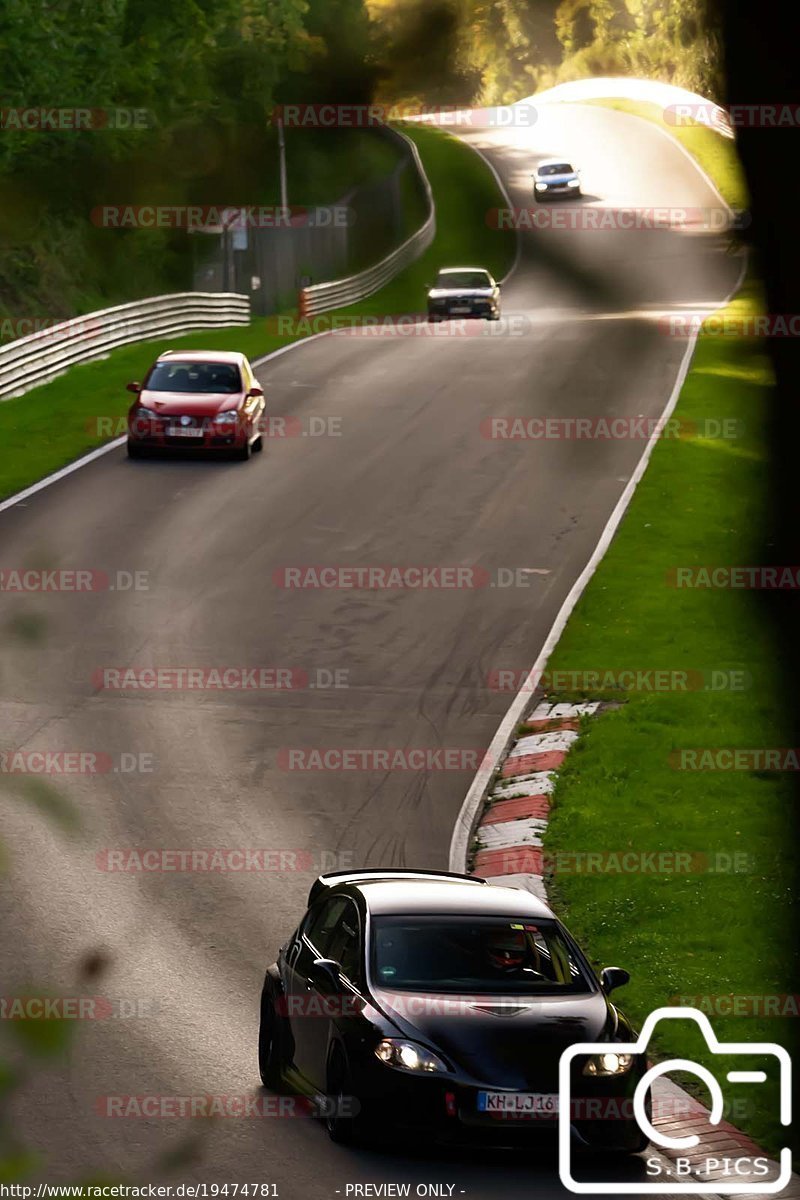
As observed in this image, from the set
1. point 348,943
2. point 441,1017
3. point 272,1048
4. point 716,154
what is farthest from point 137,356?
Result: point 716,154

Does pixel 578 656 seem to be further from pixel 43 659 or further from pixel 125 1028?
pixel 125 1028

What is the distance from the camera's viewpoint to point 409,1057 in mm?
9484

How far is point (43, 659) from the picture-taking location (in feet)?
67.1

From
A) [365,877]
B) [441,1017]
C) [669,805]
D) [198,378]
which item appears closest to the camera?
[441,1017]

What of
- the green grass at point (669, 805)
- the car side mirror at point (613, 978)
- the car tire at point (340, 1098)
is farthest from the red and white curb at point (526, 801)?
the car tire at point (340, 1098)

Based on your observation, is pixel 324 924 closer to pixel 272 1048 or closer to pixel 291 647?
pixel 272 1048

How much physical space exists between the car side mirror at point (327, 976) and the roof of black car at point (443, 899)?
516mm

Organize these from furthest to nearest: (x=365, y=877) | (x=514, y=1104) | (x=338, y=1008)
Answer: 1. (x=365, y=877)
2. (x=338, y=1008)
3. (x=514, y=1104)

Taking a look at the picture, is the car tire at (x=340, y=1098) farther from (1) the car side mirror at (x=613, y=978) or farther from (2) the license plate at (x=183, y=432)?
(2) the license plate at (x=183, y=432)

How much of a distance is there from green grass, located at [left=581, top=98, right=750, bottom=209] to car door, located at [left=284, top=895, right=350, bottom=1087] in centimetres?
793

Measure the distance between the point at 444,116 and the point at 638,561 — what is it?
75.5 feet

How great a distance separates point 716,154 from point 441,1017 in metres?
7.94

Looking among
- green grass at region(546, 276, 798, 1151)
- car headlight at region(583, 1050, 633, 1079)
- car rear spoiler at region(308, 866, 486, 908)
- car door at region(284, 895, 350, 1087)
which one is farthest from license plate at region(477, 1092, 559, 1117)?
car rear spoiler at region(308, 866, 486, 908)

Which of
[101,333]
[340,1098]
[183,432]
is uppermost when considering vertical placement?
[340,1098]
